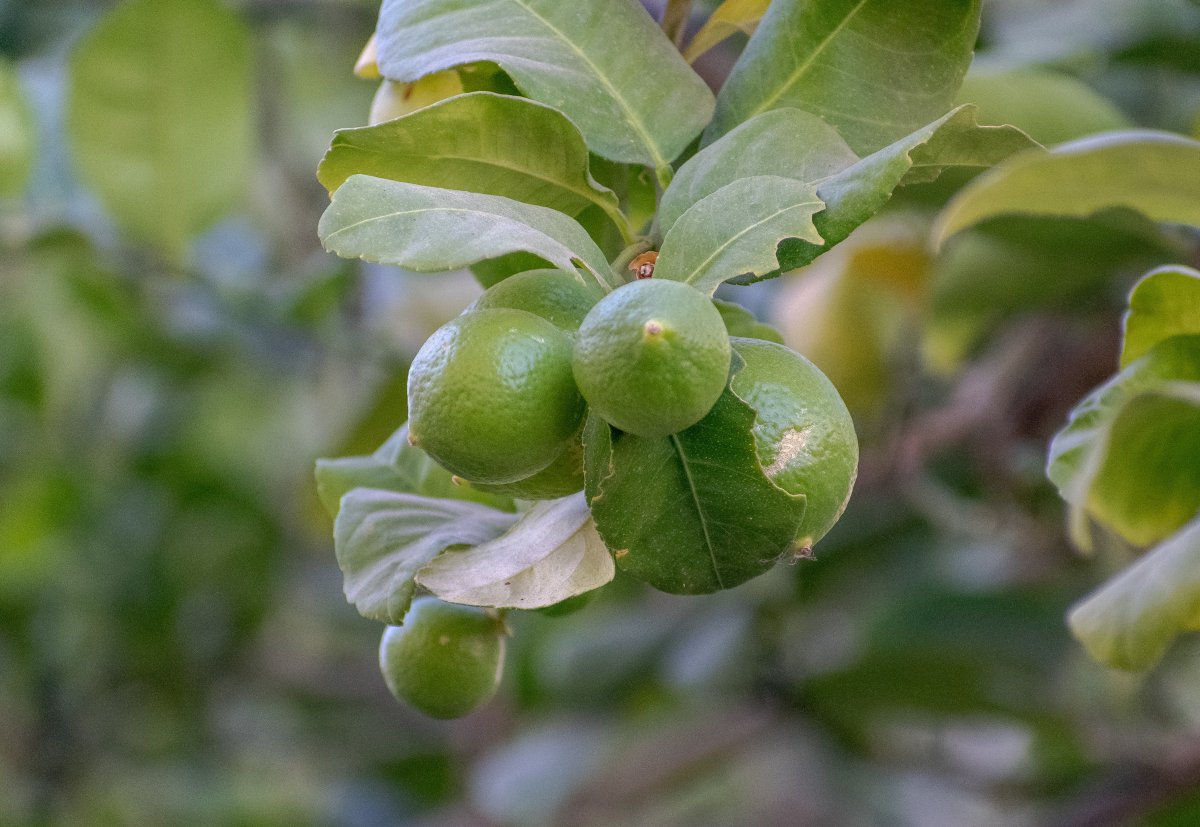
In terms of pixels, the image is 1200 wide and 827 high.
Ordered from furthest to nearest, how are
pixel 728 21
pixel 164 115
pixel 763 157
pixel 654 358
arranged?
pixel 164 115 → pixel 728 21 → pixel 763 157 → pixel 654 358

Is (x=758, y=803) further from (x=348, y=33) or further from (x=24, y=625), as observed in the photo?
(x=348, y=33)

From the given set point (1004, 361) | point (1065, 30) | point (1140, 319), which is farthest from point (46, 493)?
point (1140, 319)

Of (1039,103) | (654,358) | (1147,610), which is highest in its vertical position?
(654,358)

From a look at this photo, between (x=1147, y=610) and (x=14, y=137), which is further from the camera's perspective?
(x=14, y=137)

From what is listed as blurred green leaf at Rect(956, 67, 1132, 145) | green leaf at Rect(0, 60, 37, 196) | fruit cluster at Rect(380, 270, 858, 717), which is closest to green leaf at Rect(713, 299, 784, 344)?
fruit cluster at Rect(380, 270, 858, 717)

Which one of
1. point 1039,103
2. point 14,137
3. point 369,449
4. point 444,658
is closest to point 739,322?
point 444,658

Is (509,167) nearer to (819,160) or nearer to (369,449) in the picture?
(819,160)
